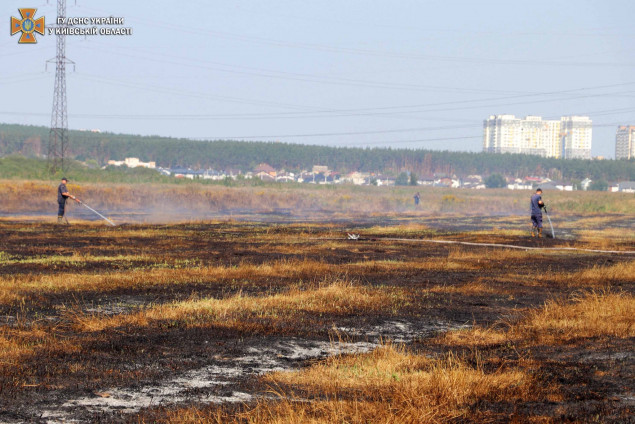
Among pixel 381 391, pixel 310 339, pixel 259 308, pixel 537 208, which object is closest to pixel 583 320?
pixel 310 339

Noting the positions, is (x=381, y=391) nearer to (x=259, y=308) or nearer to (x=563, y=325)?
(x=563, y=325)

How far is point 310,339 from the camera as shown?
38.9 feet

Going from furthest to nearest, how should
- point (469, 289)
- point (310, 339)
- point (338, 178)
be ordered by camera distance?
point (338, 178) < point (469, 289) < point (310, 339)

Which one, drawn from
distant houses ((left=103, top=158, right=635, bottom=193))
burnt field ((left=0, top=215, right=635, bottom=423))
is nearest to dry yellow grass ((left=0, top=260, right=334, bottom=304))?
burnt field ((left=0, top=215, right=635, bottom=423))

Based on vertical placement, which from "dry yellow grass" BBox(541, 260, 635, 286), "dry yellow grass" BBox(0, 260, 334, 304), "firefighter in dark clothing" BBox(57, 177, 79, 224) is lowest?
"dry yellow grass" BBox(0, 260, 334, 304)

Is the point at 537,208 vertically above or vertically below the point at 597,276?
above

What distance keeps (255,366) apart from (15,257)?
1518cm

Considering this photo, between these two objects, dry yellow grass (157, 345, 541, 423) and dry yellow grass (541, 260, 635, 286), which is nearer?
dry yellow grass (157, 345, 541, 423)

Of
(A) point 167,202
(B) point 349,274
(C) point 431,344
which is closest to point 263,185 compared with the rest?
(A) point 167,202

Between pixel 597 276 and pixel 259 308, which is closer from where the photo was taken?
pixel 259 308

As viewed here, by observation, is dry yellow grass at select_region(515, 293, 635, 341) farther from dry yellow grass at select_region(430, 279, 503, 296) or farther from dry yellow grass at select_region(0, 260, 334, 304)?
dry yellow grass at select_region(0, 260, 334, 304)

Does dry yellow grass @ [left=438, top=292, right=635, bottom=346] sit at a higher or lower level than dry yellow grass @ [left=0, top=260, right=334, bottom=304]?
higher

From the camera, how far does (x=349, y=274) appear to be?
20.1m

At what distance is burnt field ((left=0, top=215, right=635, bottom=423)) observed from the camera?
7988 mm
